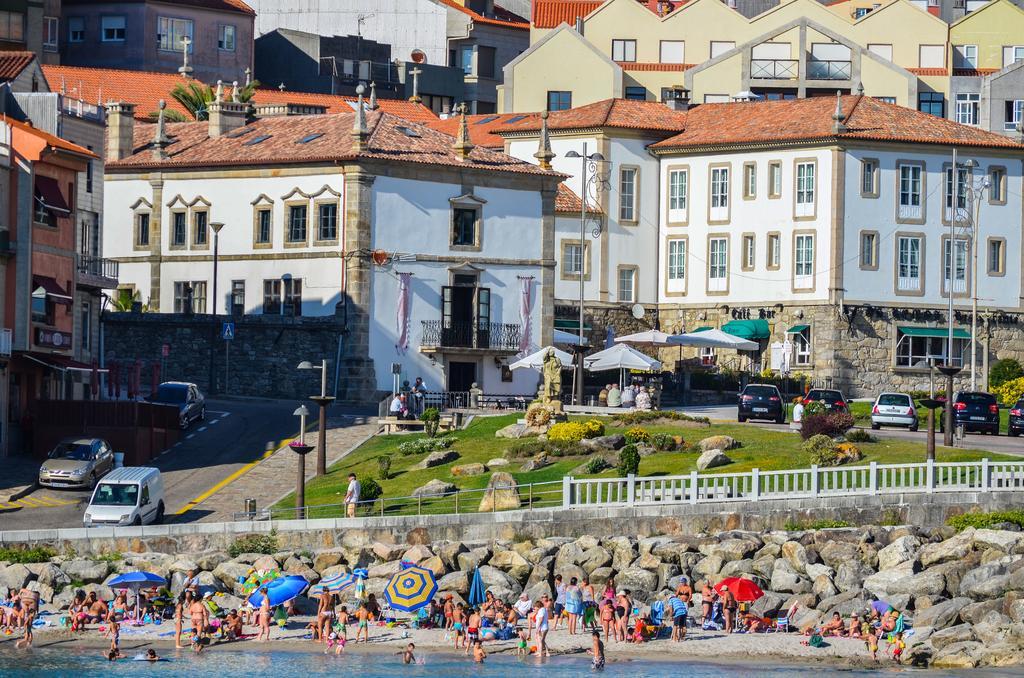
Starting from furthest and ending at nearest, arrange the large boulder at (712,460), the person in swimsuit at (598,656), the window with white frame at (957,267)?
the window with white frame at (957,267), the large boulder at (712,460), the person in swimsuit at (598,656)

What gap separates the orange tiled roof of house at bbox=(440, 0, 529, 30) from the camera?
443 ft

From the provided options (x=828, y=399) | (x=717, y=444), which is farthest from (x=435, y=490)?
(x=828, y=399)

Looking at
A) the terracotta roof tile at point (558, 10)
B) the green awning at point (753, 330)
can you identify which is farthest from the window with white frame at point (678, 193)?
the terracotta roof tile at point (558, 10)

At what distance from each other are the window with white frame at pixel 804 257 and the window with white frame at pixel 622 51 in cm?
2577

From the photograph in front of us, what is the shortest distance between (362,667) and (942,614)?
45.3ft

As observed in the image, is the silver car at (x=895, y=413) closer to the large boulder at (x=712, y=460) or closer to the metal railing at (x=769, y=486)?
the large boulder at (x=712, y=460)

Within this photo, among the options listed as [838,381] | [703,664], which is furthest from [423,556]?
[838,381]

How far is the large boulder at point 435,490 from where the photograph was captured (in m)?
61.2

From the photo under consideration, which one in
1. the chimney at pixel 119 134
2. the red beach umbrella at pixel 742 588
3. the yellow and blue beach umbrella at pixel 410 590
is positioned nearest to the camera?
the red beach umbrella at pixel 742 588

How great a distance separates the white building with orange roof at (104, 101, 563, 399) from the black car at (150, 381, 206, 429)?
833cm

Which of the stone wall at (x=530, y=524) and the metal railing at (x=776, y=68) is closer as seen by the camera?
the stone wall at (x=530, y=524)

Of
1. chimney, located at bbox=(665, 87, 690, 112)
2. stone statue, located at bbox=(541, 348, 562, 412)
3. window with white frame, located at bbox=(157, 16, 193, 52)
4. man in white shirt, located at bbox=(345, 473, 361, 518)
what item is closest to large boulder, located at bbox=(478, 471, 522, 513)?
man in white shirt, located at bbox=(345, 473, 361, 518)

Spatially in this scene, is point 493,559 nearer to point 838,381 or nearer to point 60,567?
point 60,567

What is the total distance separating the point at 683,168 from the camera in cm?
9950
